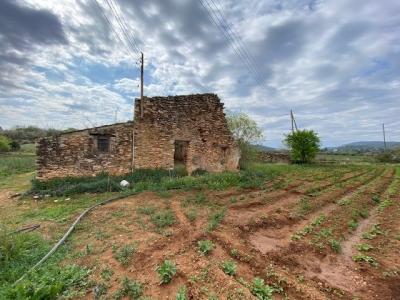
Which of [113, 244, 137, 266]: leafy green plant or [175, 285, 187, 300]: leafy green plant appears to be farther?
[113, 244, 137, 266]: leafy green plant

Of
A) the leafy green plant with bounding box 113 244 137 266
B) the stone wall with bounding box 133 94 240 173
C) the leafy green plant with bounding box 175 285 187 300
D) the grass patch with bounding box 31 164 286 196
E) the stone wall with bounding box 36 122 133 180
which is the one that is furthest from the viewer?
the stone wall with bounding box 133 94 240 173

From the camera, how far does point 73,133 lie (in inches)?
424

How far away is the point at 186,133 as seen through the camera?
13.0 meters

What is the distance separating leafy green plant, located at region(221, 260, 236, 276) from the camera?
370cm

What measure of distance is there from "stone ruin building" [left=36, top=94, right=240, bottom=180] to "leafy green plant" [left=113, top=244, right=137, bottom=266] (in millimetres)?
7320

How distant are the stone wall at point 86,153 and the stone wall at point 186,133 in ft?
1.76

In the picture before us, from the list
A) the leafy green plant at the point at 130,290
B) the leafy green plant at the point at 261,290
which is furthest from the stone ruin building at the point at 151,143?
the leafy green plant at the point at 261,290

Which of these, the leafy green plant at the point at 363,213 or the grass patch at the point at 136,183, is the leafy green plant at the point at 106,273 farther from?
the leafy green plant at the point at 363,213

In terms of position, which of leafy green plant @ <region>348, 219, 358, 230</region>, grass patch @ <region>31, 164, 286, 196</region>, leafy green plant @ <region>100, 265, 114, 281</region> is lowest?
leafy green plant @ <region>100, 265, 114, 281</region>

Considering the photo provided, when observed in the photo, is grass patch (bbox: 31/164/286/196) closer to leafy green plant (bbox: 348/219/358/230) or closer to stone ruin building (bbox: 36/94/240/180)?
stone ruin building (bbox: 36/94/240/180)

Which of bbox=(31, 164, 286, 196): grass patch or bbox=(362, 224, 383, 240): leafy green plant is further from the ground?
bbox=(31, 164, 286, 196): grass patch

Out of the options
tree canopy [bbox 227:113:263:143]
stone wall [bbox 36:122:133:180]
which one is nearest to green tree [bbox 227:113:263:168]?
tree canopy [bbox 227:113:263:143]

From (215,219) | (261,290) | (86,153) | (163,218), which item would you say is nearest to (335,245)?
(261,290)

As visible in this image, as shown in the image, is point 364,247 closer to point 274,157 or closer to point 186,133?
point 186,133
